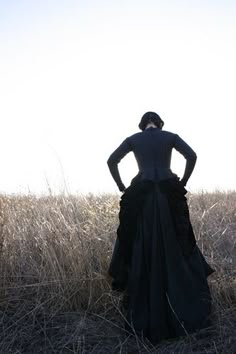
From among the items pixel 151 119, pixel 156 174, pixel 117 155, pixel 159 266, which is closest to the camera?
pixel 159 266

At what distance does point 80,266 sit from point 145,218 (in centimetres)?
86

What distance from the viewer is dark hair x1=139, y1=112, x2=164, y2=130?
3588mm

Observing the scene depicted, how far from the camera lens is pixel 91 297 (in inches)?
143

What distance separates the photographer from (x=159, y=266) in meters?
3.20

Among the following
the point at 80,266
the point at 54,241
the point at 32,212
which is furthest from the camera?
the point at 32,212

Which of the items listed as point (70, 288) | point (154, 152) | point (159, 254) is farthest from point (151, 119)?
point (70, 288)

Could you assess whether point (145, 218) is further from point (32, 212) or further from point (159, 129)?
point (32, 212)

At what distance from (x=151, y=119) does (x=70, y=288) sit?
1.64 metres

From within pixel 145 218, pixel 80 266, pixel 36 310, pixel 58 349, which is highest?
pixel 145 218

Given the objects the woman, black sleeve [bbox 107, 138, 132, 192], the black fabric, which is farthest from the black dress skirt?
black sleeve [bbox 107, 138, 132, 192]

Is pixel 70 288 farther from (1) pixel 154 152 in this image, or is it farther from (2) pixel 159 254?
(1) pixel 154 152

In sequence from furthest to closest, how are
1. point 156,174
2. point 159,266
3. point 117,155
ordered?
point 117,155
point 156,174
point 159,266

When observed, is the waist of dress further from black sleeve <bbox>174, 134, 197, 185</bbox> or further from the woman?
black sleeve <bbox>174, 134, 197, 185</bbox>

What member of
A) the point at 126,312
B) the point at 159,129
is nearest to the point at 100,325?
the point at 126,312
